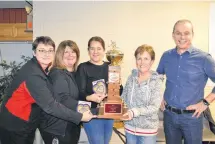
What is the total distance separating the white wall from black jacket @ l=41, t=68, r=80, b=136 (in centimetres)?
175

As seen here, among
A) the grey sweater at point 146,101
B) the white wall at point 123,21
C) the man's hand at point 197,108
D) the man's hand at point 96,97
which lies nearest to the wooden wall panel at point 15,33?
the white wall at point 123,21

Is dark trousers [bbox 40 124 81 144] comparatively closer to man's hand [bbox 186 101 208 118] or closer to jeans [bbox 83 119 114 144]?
jeans [bbox 83 119 114 144]

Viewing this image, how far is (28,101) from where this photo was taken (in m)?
1.70

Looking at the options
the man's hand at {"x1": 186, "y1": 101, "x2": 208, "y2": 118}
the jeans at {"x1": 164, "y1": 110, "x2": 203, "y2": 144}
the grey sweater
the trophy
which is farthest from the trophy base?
the man's hand at {"x1": 186, "y1": 101, "x2": 208, "y2": 118}

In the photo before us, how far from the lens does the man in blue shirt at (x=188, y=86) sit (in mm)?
1936

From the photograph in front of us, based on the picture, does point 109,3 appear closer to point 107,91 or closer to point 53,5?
point 53,5

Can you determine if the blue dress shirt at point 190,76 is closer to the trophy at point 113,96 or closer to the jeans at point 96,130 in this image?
the trophy at point 113,96

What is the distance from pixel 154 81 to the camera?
1773mm

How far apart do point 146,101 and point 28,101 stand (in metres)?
0.83

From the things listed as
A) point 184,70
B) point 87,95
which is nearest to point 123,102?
point 87,95

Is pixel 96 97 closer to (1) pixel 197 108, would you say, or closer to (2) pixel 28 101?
(2) pixel 28 101

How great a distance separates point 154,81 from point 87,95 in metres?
0.58

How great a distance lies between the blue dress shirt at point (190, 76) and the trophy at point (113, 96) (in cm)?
43

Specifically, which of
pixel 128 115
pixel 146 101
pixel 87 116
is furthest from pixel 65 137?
pixel 146 101
